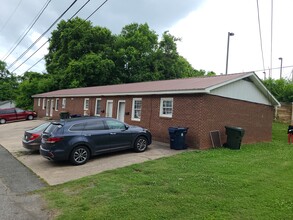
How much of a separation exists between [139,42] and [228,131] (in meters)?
29.0

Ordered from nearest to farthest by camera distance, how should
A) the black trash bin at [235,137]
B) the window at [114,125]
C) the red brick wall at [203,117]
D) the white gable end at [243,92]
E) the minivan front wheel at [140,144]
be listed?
1. the window at [114,125]
2. the minivan front wheel at [140,144]
3. the red brick wall at [203,117]
4. the black trash bin at [235,137]
5. the white gable end at [243,92]

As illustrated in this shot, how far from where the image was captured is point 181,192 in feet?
20.0

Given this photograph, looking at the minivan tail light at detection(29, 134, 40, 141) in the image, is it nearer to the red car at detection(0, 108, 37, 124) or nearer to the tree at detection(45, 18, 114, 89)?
the red car at detection(0, 108, 37, 124)

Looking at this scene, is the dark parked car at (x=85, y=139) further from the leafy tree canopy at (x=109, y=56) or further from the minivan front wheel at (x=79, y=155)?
the leafy tree canopy at (x=109, y=56)

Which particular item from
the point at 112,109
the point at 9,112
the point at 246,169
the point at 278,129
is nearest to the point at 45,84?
the point at 9,112

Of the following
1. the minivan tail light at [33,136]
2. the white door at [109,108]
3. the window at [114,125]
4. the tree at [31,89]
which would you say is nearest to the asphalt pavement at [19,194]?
the minivan tail light at [33,136]

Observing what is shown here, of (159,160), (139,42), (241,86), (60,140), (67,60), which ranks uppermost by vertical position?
(139,42)

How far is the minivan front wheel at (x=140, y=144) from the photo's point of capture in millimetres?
11231

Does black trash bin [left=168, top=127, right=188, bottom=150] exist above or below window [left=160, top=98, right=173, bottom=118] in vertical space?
below

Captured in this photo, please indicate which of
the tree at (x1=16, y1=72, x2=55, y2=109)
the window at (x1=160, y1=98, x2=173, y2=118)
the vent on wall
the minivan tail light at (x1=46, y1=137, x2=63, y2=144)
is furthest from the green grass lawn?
the tree at (x1=16, y1=72, x2=55, y2=109)

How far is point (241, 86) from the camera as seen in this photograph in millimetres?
14703

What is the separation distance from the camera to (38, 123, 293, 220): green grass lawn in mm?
5055

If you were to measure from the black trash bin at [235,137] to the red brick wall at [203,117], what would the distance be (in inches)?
22.5

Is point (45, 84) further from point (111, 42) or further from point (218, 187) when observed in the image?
point (218, 187)
